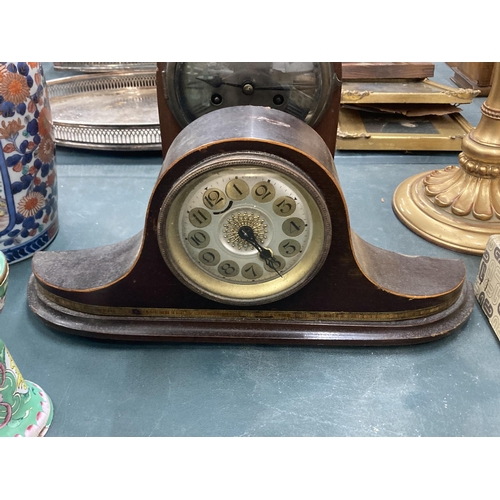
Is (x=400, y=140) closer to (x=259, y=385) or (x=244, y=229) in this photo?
(x=244, y=229)

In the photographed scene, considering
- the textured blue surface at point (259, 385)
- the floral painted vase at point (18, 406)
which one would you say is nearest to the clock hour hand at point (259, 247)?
the textured blue surface at point (259, 385)

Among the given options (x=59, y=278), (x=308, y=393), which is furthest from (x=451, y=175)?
(x=59, y=278)

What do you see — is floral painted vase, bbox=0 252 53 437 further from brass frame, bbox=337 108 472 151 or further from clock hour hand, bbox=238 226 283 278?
brass frame, bbox=337 108 472 151

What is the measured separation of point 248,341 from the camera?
144cm

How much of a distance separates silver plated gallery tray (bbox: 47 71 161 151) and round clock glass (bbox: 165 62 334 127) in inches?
29.4

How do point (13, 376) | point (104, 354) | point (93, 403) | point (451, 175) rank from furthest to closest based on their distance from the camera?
point (451, 175) < point (104, 354) < point (93, 403) < point (13, 376)

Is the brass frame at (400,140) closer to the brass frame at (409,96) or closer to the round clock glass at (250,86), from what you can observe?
the brass frame at (409,96)

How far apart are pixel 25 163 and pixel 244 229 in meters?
0.80

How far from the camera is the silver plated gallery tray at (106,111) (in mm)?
2387

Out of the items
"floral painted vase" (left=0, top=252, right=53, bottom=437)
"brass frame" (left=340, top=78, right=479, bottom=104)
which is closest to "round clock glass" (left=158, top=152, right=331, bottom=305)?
"floral painted vase" (left=0, top=252, right=53, bottom=437)

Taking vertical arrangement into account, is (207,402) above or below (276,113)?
below

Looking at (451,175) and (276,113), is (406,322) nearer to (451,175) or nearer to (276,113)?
(276,113)

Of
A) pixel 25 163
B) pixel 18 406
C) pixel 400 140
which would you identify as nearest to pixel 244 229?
pixel 18 406

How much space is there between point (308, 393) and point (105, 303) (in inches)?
23.6
